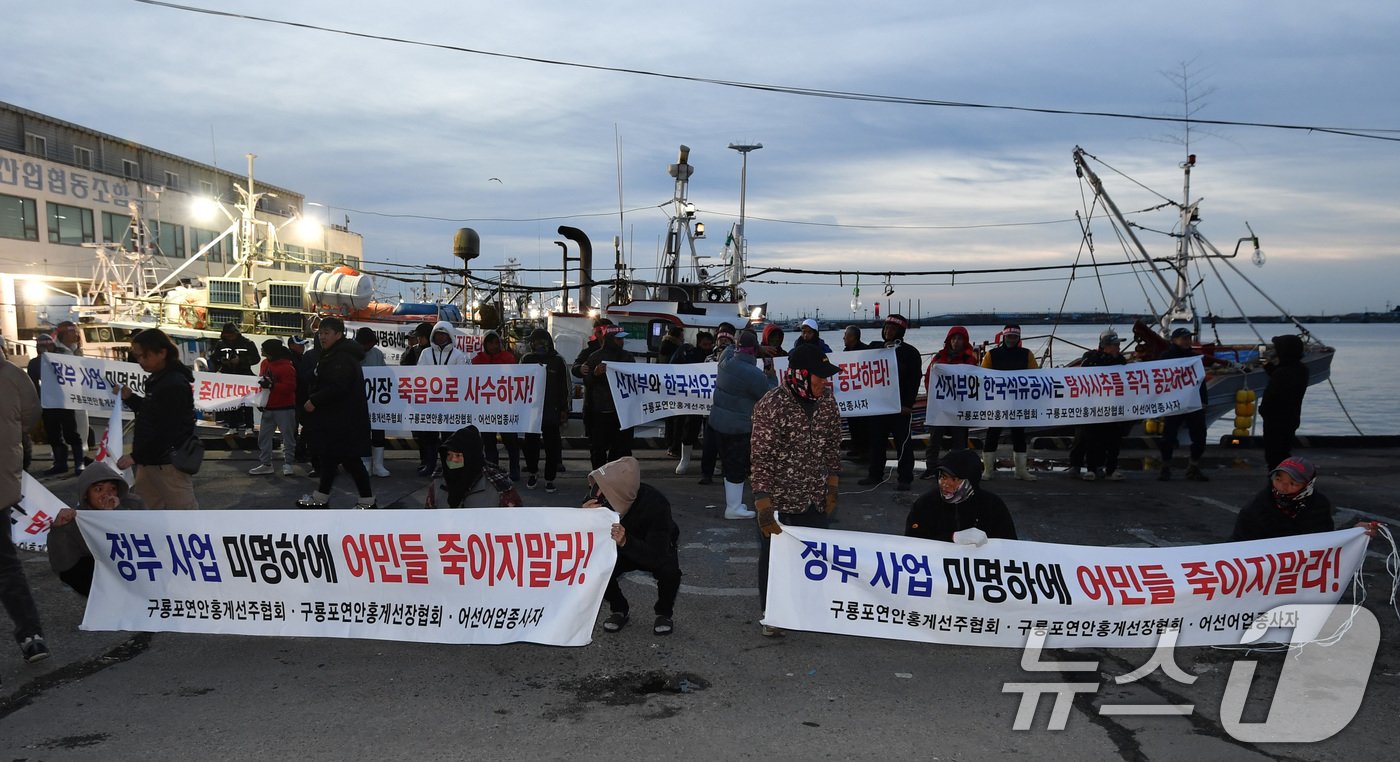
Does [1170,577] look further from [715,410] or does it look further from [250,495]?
[250,495]

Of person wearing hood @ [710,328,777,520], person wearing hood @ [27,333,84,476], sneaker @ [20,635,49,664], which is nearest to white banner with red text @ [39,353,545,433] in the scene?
person wearing hood @ [27,333,84,476]

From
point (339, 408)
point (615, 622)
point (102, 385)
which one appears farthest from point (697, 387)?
point (102, 385)

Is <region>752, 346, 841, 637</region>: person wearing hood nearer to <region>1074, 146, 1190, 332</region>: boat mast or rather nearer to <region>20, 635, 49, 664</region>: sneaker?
<region>20, 635, 49, 664</region>: sneaker

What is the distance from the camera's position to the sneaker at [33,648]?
5.13 meters

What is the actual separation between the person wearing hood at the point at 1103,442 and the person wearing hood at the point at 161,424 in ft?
32.2

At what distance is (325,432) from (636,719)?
5149mm

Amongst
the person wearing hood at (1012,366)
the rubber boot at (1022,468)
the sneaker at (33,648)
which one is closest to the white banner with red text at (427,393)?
the person wearing hood at (1012,366)

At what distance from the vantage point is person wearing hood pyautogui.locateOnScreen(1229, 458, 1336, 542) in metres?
5.46

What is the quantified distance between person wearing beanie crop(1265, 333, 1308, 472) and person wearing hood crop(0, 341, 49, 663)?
1065cm

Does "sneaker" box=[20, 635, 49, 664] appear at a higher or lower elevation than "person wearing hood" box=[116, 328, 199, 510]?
lower

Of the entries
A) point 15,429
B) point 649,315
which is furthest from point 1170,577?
point 649,315

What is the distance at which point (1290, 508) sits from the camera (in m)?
5.56

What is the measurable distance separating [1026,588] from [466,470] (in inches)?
144

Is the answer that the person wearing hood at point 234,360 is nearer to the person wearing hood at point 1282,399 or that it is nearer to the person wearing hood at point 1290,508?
the person wearing hood at point 1290,508
